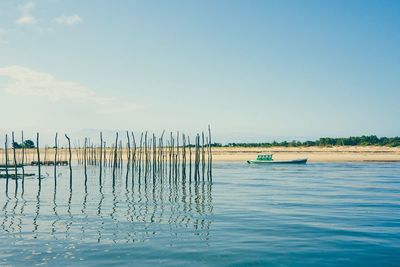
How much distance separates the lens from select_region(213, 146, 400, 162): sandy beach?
246 ft

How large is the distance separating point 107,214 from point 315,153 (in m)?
69.4

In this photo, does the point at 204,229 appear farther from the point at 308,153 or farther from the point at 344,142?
the point at 344,142

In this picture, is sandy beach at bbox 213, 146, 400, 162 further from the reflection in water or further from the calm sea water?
the reflection in water

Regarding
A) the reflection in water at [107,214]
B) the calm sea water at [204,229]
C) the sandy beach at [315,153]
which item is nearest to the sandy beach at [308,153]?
the sandy beach at [315,153]

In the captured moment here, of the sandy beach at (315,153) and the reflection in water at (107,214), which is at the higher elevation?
the sandy beach at (315,153)

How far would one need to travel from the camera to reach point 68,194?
28031mm

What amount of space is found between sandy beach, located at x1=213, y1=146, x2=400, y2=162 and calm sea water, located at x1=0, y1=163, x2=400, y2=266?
4997cm

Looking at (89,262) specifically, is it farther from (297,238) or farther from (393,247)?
(393,247)

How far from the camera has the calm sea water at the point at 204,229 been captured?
11.8 m

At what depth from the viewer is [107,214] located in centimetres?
1945

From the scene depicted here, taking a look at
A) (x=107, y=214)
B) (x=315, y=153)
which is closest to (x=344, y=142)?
(x=315, y=153)

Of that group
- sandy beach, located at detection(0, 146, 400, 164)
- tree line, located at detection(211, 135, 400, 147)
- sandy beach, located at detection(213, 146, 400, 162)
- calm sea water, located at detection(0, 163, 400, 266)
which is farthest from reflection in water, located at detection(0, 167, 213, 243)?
tree line, located at detection(211, 135, 400, 147)

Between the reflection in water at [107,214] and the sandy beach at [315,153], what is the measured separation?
166ft

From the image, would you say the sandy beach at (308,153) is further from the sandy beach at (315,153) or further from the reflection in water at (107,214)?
the reflection in water at (107,214)
